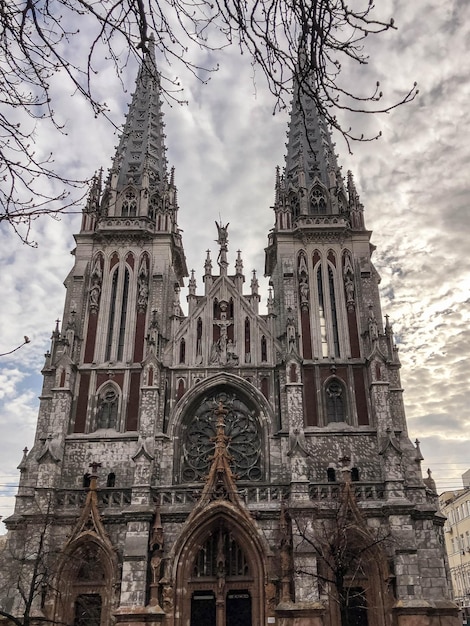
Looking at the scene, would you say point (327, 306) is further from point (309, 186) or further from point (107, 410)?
point (107, 410)

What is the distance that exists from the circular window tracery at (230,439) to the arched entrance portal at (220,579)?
3.25 meters

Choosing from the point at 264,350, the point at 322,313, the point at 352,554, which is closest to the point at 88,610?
the point at 352,554

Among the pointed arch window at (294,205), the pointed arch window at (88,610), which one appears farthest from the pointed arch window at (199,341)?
the pointed arch window at (88,610)

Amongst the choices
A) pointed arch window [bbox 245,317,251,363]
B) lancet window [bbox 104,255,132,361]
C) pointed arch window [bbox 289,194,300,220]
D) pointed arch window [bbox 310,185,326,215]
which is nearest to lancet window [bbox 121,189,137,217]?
lancet window [bbox 104,255,132,361]

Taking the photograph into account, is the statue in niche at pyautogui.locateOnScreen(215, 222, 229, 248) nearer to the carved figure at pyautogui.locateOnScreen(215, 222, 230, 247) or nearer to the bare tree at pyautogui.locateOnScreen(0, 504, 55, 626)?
the carved figure at pyautogui.locateOnScreen(215, 222, 230, 247)

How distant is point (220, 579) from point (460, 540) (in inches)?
1490

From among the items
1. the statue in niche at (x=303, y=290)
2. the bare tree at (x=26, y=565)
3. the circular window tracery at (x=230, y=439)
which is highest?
the statue in niche at (x=303, y=290)

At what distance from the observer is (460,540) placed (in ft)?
173

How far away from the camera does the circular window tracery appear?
1056 inches

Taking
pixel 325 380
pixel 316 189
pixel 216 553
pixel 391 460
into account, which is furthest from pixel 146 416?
pixel 316 189

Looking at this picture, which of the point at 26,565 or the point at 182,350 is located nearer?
the point at 26,565

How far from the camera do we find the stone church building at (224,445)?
22.7 metres

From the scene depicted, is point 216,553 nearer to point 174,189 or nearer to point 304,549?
point 304,549

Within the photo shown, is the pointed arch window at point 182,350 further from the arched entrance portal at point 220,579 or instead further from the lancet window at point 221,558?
the lancet window at point 221,558
